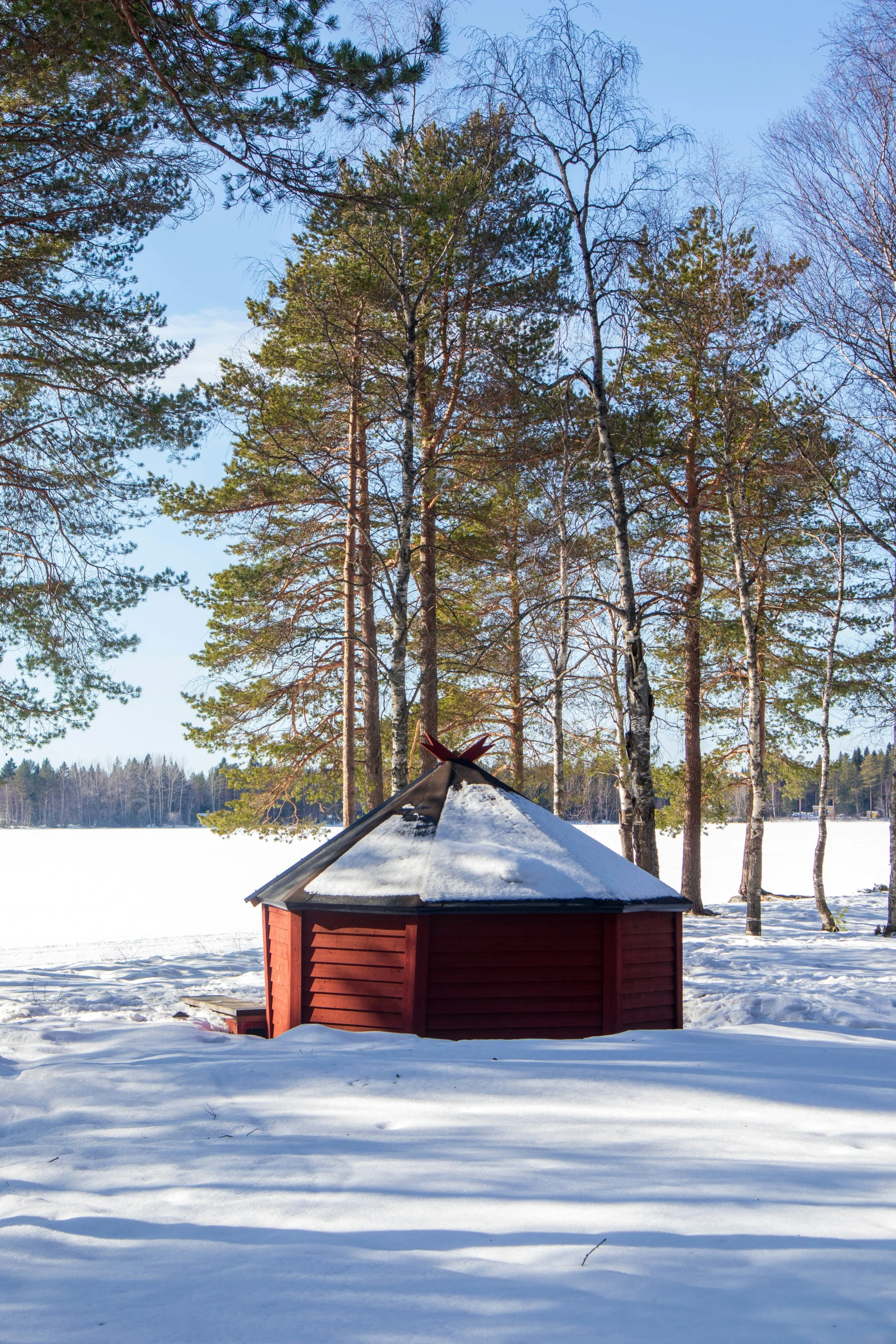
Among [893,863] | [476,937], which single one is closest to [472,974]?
[476,937]

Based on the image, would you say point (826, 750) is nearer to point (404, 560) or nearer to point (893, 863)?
point (893, 863)

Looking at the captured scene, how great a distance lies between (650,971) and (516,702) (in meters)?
11.4

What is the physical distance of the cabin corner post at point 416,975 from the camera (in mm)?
7746

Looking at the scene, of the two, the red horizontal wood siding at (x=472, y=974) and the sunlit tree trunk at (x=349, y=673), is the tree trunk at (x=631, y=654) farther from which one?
the sunlit tree trunk at (x=349, y=673)

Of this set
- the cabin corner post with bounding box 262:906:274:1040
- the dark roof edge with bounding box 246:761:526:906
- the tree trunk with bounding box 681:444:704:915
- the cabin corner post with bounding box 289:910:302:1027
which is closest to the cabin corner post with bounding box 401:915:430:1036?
the cabin corner post with bounding box 289:910:302:1027

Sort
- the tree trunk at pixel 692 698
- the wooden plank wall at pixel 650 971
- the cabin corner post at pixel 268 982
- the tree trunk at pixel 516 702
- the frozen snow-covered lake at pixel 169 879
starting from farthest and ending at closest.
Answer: the frozen snow-covered lake at pixel 169 879 → the tree trunk at pixel 516 702 → the tree trunk at pixel 692 698 → the cabin corner post at pixel 268 982 → the wooden plank wall at pixel 650 971

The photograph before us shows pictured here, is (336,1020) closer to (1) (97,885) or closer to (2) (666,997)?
(2) (666,997)

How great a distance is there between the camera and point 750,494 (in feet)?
59.9

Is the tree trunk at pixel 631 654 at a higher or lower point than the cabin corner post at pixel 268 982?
higher

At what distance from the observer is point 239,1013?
9.84 metres

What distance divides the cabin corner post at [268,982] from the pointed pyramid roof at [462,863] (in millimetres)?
364

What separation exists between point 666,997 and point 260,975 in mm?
7037


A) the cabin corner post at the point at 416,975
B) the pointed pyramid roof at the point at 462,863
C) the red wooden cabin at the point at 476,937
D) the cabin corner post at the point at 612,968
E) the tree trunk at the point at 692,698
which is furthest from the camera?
the tree trunk at the point at 692,698

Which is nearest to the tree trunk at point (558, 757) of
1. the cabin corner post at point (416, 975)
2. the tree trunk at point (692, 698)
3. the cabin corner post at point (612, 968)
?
the tree trunk at point (692, 698)
